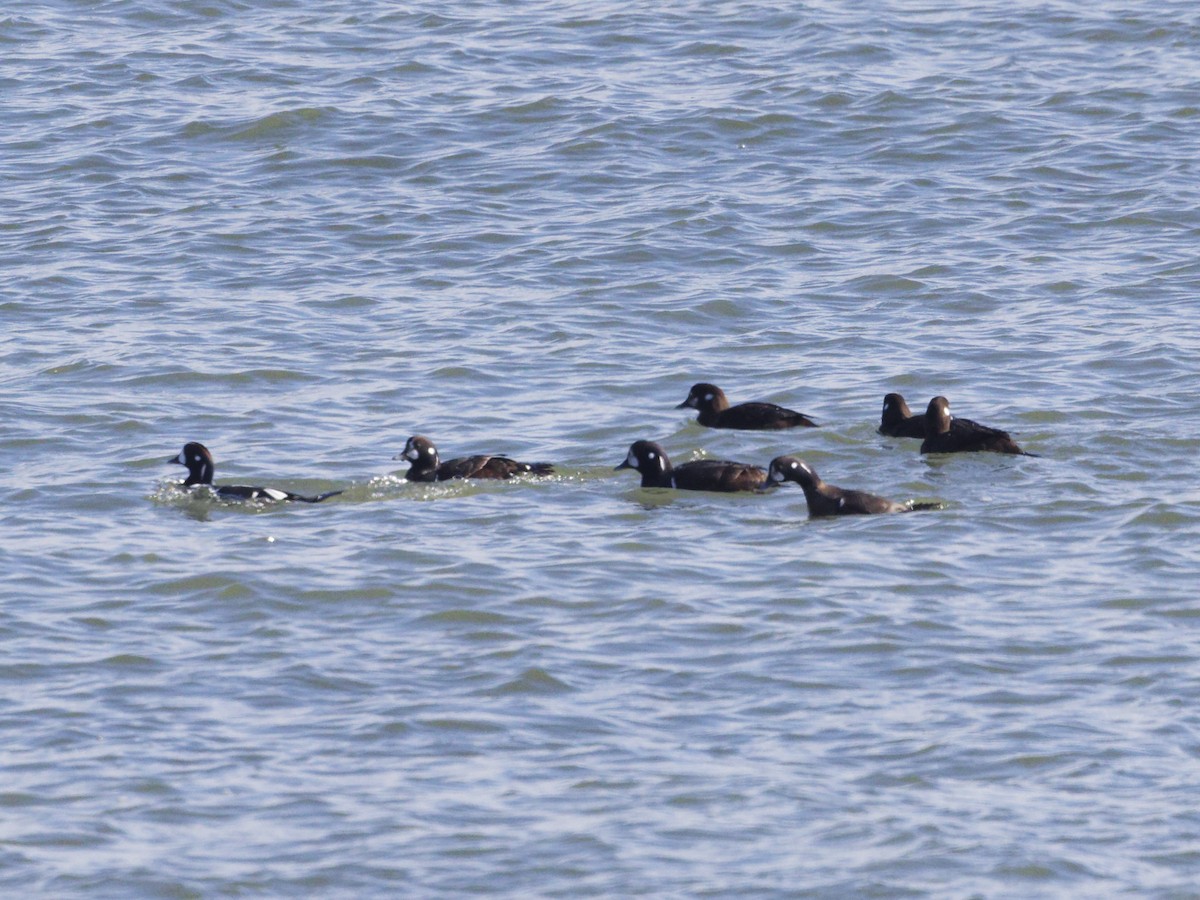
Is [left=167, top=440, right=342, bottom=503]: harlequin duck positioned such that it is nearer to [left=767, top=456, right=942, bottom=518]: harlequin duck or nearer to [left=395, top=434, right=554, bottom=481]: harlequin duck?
[left=395, top=434, right=554, bottom=481]: harlequin duck

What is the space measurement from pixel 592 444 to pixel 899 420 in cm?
212

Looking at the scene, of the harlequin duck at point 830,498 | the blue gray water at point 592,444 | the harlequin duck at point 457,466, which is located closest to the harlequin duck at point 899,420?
the blue gray water at point 592,444

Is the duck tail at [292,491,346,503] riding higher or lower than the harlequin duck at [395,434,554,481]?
lower

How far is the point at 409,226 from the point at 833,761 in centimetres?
1167

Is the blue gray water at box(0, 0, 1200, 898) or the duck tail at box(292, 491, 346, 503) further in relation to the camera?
the duck tail at box(292, 491, 346, 503)

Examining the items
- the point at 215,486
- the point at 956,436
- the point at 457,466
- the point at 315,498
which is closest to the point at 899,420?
the point at 956,436

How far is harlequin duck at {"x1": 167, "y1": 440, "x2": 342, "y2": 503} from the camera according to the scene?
13263mm

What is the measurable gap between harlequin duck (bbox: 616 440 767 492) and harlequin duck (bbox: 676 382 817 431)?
3.57ft

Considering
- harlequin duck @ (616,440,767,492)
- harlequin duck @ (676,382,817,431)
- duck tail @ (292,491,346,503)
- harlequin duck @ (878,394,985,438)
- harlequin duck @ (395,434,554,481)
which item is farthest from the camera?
harlequin duck @ (676,382,817,431)

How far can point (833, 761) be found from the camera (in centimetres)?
912

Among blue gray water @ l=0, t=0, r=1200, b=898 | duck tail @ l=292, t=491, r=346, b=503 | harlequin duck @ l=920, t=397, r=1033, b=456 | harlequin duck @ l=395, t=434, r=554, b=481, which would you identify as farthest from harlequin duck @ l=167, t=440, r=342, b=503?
harlequin duck @ l=920, t=397, r=1033, b=456

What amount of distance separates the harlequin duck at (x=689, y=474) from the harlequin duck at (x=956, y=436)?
4.28 ft

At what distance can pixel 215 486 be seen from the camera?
13.4 metres

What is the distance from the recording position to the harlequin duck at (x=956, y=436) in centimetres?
1382
